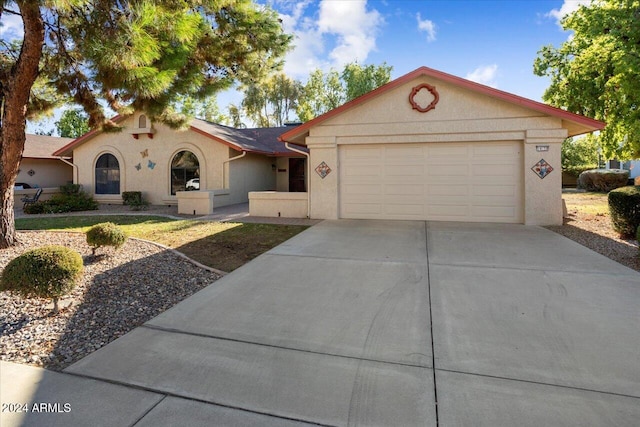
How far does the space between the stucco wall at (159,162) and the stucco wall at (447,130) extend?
6.42 meters

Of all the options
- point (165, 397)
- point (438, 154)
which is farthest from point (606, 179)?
point (165, 397)

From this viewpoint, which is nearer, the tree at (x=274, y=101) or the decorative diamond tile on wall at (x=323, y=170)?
the decorative diamond tile on wall at (x=323, y=170)

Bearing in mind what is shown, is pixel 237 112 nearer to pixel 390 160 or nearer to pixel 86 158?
pixel 86 158

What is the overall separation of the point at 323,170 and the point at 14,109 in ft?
24.9

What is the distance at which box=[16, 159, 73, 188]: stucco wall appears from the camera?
1984 centimetres

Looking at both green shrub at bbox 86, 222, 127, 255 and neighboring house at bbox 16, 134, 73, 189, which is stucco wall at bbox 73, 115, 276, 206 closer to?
neighboring house at bbox 16, 134, 73, 189

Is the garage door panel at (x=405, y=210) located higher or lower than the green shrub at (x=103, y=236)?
higher

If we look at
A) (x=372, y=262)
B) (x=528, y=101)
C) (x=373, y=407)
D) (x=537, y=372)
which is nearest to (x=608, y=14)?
(x=528, y=101)

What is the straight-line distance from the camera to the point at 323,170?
37.2 feet

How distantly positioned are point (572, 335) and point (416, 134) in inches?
311

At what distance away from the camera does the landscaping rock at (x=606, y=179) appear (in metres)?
22.2

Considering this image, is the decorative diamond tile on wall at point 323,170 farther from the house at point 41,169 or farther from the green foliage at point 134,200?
the house at point 41,169

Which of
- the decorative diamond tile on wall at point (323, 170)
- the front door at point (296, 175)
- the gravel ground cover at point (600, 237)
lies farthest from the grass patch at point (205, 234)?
the front door at point (296, 175)

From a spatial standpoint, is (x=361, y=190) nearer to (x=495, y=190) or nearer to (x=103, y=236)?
(x=495, y=190)
